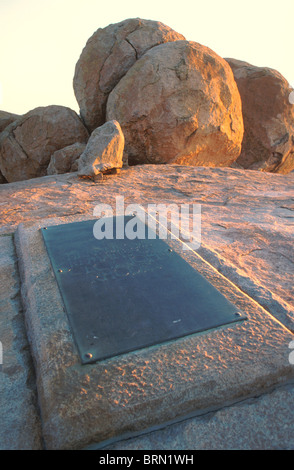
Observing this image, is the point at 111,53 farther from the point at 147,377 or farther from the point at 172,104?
the point at 147,377

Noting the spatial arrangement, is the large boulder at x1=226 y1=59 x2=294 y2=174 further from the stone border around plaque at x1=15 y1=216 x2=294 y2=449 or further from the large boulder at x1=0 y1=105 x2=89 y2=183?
the stone border around plaque at x1=15 y1=216 x2=294 y2=449

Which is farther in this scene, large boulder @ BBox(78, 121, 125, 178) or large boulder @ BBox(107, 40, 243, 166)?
large boulder @ BBox(107, 40, 243, 166)

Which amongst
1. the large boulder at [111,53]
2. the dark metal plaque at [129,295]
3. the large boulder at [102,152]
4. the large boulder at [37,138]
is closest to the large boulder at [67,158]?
the large boulder at [37,138]

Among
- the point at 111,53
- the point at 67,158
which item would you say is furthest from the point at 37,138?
the point at 111,53

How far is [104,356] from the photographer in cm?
119

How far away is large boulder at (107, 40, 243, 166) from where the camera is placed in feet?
16.1

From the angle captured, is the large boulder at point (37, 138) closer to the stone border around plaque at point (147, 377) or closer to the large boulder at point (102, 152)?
the large boulder at point (102, 152)

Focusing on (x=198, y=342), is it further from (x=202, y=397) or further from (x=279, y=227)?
(x=279, y=227)

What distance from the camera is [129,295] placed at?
4.91 feet

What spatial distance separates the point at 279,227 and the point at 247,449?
6.23 feet

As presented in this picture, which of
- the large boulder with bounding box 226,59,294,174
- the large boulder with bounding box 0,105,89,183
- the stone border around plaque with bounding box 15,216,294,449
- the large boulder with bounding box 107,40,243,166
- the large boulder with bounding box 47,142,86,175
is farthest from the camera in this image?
the large boulder with bounding box 226,59,294,174

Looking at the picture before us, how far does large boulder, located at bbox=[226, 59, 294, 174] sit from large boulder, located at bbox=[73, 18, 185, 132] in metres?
1.90

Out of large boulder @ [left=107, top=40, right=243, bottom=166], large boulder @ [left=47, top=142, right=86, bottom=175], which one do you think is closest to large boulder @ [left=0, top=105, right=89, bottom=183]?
large boulder @ [left=47, top=142, right=86, bottom=175]
